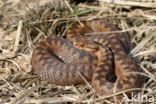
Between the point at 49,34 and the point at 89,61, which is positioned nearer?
the point at 89,61

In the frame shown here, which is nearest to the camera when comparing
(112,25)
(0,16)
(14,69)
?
(14,69)

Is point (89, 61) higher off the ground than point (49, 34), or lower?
lower

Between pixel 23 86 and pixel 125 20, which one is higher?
pixel 125 20

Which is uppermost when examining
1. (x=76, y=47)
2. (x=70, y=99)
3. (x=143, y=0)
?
(x=143, y=0)

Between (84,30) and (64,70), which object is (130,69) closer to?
(64,70)

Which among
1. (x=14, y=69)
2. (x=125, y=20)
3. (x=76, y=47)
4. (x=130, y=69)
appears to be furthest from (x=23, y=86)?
(x=125, y=20)
